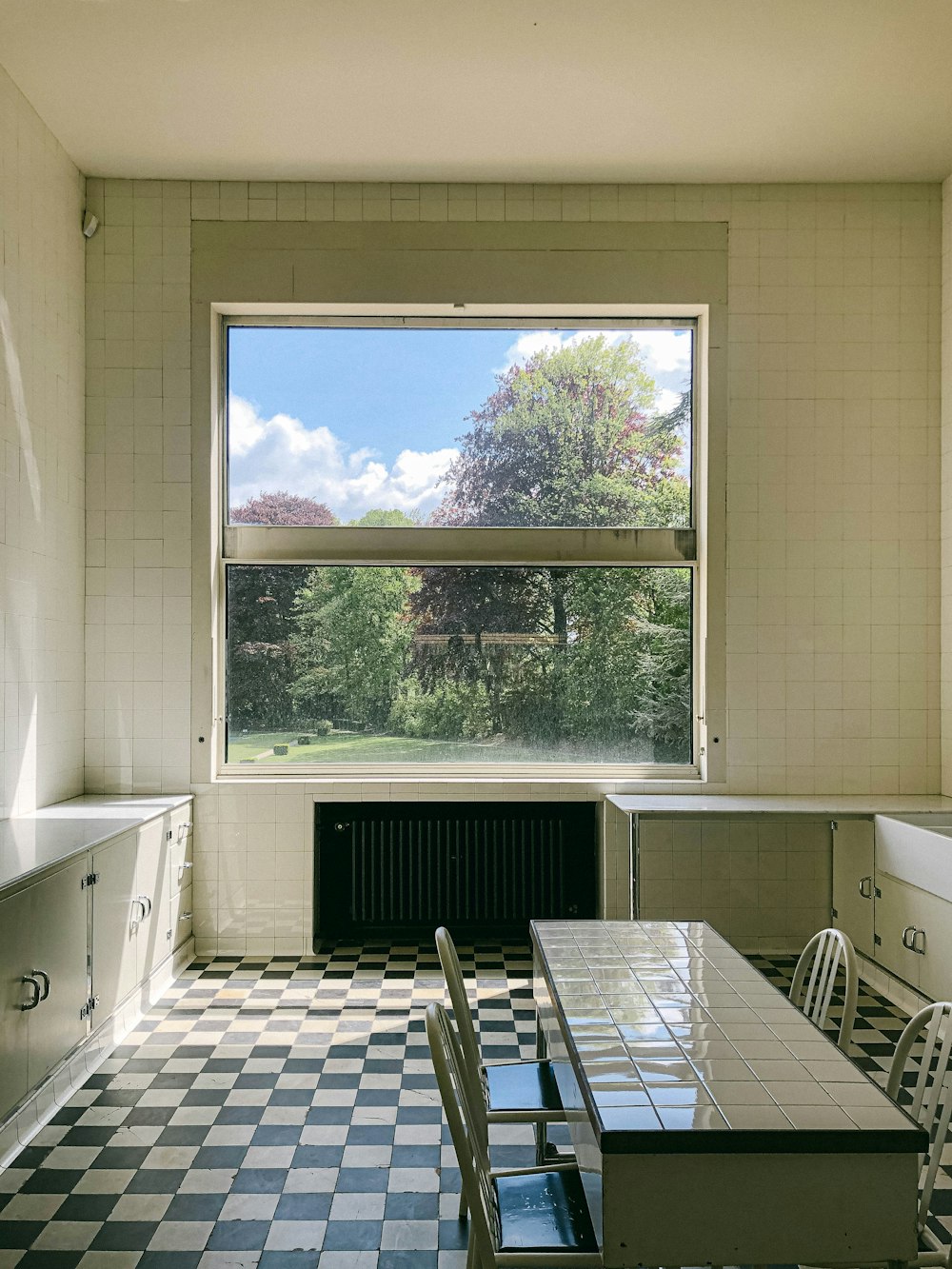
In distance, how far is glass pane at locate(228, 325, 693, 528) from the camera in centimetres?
536

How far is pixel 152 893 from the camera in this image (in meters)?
4.38

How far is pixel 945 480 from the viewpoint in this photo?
517cm

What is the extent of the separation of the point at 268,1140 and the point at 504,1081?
965 mm

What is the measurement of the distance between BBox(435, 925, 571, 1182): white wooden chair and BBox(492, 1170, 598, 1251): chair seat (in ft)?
0.94

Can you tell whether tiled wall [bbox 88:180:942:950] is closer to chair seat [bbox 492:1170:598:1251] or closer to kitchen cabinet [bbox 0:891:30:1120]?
kitchen cabinet [bbox 0:891:30:1120]

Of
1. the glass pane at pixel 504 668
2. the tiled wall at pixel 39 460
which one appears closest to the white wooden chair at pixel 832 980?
the glass pane at pixel 504 668

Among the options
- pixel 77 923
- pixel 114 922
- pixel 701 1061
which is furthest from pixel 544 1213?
pixel 114 922

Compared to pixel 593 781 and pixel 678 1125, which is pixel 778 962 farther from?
pixel 678 1125

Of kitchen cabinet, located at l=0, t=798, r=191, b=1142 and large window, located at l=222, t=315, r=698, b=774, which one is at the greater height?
large window, located at l=222, t=315, r=698, b=774

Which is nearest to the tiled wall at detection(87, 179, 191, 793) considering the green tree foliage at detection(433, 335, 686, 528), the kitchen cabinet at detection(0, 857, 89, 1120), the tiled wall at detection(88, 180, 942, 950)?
the tiled wall at detection(88, 180, 942, 950)

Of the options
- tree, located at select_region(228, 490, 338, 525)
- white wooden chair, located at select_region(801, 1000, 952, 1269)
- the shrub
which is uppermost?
tree, located at select_region(228, 490, 338, 525)

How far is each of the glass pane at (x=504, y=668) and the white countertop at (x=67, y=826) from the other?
0.97 metres

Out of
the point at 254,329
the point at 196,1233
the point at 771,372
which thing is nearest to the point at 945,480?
the point at 771,372

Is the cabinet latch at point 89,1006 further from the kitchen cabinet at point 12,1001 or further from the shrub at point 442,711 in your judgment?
the shrub at point 442,711
